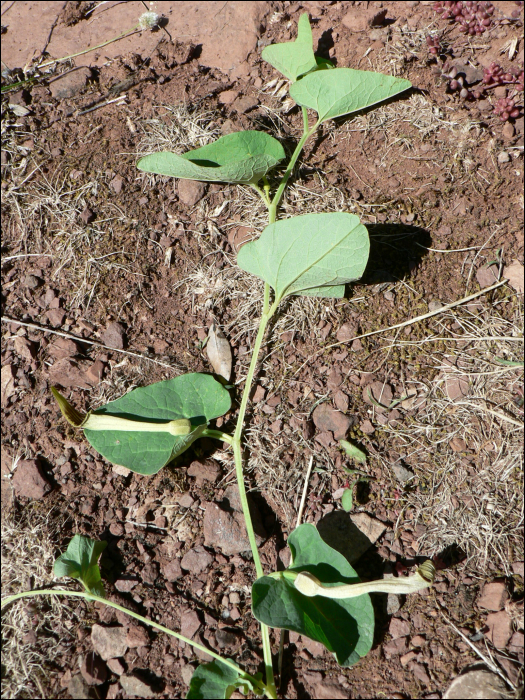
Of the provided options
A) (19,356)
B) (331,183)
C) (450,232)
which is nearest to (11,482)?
(19,356)

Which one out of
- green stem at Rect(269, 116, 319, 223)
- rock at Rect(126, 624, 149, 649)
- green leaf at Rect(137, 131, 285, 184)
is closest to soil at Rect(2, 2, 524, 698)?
rock at Rect(126, 624, 149, 649)

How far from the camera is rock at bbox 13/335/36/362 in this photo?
7.20ft

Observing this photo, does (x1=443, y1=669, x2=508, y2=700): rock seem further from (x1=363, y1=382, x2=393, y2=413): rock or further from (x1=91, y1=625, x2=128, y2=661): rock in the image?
(x1=91, y1=625, x2=128, y2=661): rock

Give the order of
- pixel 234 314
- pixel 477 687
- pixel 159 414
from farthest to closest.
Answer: pixel 234 314
pixel 159 414
pixel 477 687

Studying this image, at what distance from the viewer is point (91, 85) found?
2.58 meters

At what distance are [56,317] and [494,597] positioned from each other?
82.0 inches

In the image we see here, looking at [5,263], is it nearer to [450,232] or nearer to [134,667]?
[134,667]

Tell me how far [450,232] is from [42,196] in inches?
75.8

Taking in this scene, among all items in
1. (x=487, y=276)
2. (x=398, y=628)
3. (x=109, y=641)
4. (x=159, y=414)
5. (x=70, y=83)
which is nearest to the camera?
(x=398, y=628)

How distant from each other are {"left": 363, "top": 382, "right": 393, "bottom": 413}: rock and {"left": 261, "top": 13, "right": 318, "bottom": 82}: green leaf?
147 centimetres

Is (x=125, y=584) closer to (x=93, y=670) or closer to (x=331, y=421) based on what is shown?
(x=93, y=670)

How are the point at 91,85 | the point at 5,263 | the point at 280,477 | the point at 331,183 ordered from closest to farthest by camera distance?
the point at 280,477
the point at 331,183
the point at 5,263
the point at 91,85

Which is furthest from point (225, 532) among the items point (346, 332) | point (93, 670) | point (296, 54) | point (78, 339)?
point (296, 54)

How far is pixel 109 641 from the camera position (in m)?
1.77
